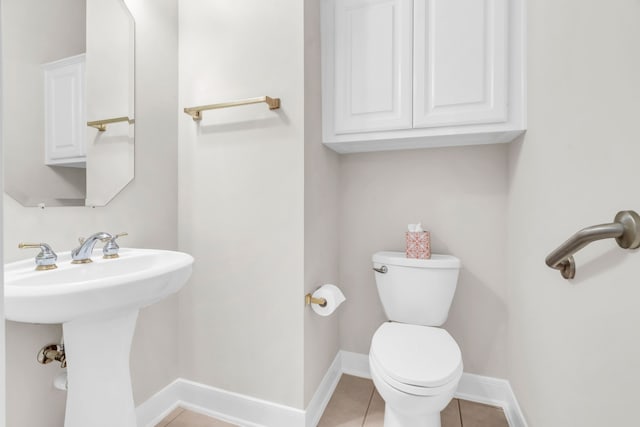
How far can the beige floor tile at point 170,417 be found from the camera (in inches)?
58.3

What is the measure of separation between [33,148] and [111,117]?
0.31 meters

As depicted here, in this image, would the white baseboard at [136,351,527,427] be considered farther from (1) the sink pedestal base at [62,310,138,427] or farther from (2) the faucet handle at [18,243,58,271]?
(2) the faucet handle at [18,243,58,271]

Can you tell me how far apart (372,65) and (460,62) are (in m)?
0.38

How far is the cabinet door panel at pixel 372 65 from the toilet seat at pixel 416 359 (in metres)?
0.92

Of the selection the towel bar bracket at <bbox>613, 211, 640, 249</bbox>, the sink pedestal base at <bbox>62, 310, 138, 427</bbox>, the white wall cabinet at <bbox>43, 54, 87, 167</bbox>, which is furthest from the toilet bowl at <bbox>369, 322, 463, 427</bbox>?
the white wall cabinet at <bbox>43, 54, 87, 167</bbox>

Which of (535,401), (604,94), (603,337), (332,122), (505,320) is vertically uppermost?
(332,122)

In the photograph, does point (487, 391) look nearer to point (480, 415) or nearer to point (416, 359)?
point (480, 415)

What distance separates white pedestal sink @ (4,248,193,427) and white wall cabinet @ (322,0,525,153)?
1.03 m

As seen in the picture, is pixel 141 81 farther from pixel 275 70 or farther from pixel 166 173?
pixel 275 70

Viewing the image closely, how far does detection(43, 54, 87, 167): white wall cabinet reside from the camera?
1097mm

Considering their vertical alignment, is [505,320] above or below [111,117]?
below

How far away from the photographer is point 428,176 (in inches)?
69.1

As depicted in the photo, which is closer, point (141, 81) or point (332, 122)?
point (141, 81)

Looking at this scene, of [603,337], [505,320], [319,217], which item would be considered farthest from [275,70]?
[505,320]
